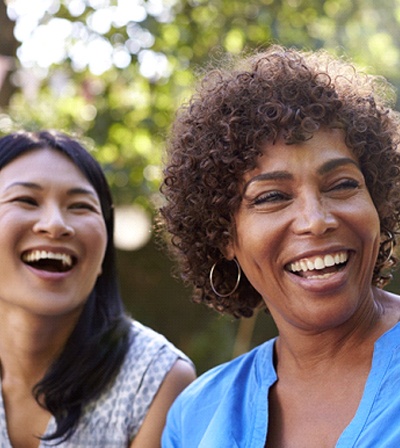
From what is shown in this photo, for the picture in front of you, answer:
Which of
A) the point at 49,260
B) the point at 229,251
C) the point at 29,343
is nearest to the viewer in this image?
the point at 229,251

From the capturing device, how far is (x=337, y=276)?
2229 millimetres

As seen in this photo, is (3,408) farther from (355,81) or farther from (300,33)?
(300,33)

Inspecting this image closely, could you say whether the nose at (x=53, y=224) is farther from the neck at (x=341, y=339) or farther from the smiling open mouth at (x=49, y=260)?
the neck at (x=341, y=339)

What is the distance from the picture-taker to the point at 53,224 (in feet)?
9.71

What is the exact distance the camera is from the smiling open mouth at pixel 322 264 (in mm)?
2227

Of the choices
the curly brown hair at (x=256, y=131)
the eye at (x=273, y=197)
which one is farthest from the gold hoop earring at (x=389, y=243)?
the eye at (x=273, y=197)

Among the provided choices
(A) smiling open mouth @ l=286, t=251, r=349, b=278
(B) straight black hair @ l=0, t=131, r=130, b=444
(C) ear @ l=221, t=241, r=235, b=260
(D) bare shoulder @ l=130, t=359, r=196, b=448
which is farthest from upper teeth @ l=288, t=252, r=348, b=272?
(B) straight black hair @ l=0, t=131, r=130, b=444

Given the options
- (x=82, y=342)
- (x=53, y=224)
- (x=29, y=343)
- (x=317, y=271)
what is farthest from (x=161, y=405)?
(x=317, y=271)

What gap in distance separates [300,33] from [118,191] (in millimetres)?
1666

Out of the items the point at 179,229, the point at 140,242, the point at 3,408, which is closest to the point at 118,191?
the point at 140,242

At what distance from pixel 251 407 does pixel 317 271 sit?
51 centimetres

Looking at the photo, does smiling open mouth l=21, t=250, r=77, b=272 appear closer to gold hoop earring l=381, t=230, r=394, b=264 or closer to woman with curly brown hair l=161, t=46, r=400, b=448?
woman with curly brown hair l=161, t=46, r=400, b=448

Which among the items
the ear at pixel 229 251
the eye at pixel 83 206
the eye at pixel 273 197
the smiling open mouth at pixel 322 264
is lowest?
the smiling open mouth at pixel 322 264

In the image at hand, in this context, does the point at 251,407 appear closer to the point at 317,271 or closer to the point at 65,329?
the point at 317,271
